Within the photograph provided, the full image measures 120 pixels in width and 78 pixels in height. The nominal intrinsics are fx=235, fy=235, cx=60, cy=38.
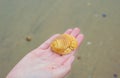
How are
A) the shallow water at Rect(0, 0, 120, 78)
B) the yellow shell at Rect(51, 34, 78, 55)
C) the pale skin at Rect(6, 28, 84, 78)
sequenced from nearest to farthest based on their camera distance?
the pale skin at Rect(6, 28, 84, 78)
the yellow shell at Rect(51, 34, 78, 55)
the shallow water at Rect(0, 0, 120, 78)

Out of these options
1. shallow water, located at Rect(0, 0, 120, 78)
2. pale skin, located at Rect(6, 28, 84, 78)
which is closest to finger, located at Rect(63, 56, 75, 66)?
pale skin, located at Rect(6, 28, 84, 78)

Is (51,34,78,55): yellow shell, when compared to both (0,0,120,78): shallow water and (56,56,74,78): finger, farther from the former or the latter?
(0,0,120,78): shallow water

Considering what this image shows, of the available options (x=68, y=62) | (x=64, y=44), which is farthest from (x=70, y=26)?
(x=68, y=62)

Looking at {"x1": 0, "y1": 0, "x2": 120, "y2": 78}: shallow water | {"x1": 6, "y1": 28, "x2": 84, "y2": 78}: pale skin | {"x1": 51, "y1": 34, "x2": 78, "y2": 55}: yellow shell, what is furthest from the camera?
→ {"x1": 0, "y1": 0, "x2": 120, "y2": 78}: shallow water

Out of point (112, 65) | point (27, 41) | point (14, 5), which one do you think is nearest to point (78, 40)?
point (112, 65)

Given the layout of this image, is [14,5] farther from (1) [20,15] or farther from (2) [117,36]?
(2) [117,36]

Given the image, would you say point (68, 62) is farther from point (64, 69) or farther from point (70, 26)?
point (70, 26)

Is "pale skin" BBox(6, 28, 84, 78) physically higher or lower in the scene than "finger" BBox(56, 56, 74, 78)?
higher
